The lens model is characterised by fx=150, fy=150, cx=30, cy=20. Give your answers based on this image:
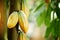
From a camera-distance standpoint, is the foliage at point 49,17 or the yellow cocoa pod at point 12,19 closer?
the yellow cocoa pod at point 12,19

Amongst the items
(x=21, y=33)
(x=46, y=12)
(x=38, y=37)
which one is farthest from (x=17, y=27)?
(x=38, y=37)

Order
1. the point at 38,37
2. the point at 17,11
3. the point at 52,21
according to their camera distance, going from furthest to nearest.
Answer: the point at 38,37 < the point at 52,21 < the point at 17,11

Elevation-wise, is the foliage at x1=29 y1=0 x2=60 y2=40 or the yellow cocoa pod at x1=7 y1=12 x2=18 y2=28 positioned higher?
the yellow cocoa pod at x1=7 y1=12 x2=18 y2=28

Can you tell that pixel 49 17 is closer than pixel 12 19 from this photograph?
No

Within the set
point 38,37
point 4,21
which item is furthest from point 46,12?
point 38,37

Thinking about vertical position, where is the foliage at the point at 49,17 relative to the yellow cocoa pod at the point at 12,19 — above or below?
below

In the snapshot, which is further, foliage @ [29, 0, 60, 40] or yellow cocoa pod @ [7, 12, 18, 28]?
foliage @ [29, 0, 60, 40]

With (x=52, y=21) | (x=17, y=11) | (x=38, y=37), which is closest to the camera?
(x=17, y=11)

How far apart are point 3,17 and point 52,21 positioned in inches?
13.4

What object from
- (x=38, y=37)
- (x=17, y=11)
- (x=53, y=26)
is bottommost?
(x=38, y=37)

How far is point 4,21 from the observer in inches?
15.0

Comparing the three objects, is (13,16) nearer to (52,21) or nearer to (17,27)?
(17,27)

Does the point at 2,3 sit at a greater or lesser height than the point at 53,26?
greater

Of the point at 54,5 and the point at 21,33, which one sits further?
the point at 54,5
